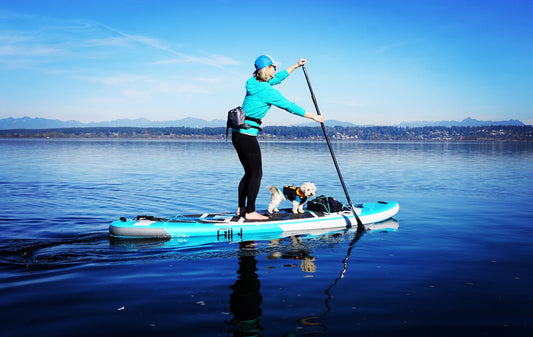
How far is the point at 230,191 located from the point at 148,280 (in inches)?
442

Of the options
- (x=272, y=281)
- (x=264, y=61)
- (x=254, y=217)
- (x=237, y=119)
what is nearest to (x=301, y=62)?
(x=264, y=61)

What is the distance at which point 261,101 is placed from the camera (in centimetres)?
769

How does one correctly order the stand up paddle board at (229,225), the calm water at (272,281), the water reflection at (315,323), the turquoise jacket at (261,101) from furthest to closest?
the stand up paddle board at (229,225), the turquoise jacket at (261,101), the calm water at (272,281), the water reflection at (315,323)

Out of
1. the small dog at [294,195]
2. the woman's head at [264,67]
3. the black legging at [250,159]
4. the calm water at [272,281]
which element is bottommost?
the calm water at [272,281]

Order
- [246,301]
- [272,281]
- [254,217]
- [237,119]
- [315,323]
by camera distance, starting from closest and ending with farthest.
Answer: [315,323]
[246,301]
[272,281]
[237,119]
[254,217]

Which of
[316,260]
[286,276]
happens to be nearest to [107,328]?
[286,276]

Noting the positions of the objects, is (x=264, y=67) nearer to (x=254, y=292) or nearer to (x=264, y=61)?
(x=264, y=61)

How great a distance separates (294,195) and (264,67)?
2.85 m

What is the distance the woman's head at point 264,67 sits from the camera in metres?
7.73

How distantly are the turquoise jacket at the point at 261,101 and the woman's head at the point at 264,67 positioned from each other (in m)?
0.13

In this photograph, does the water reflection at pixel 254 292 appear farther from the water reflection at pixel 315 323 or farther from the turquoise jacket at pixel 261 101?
the turquoise jacket at pixel 261 101

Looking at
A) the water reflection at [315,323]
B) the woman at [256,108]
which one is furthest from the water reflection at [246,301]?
the woman at [256,108]

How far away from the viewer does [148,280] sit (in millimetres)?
5305

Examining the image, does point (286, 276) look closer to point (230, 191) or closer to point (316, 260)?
point (316, 260)
